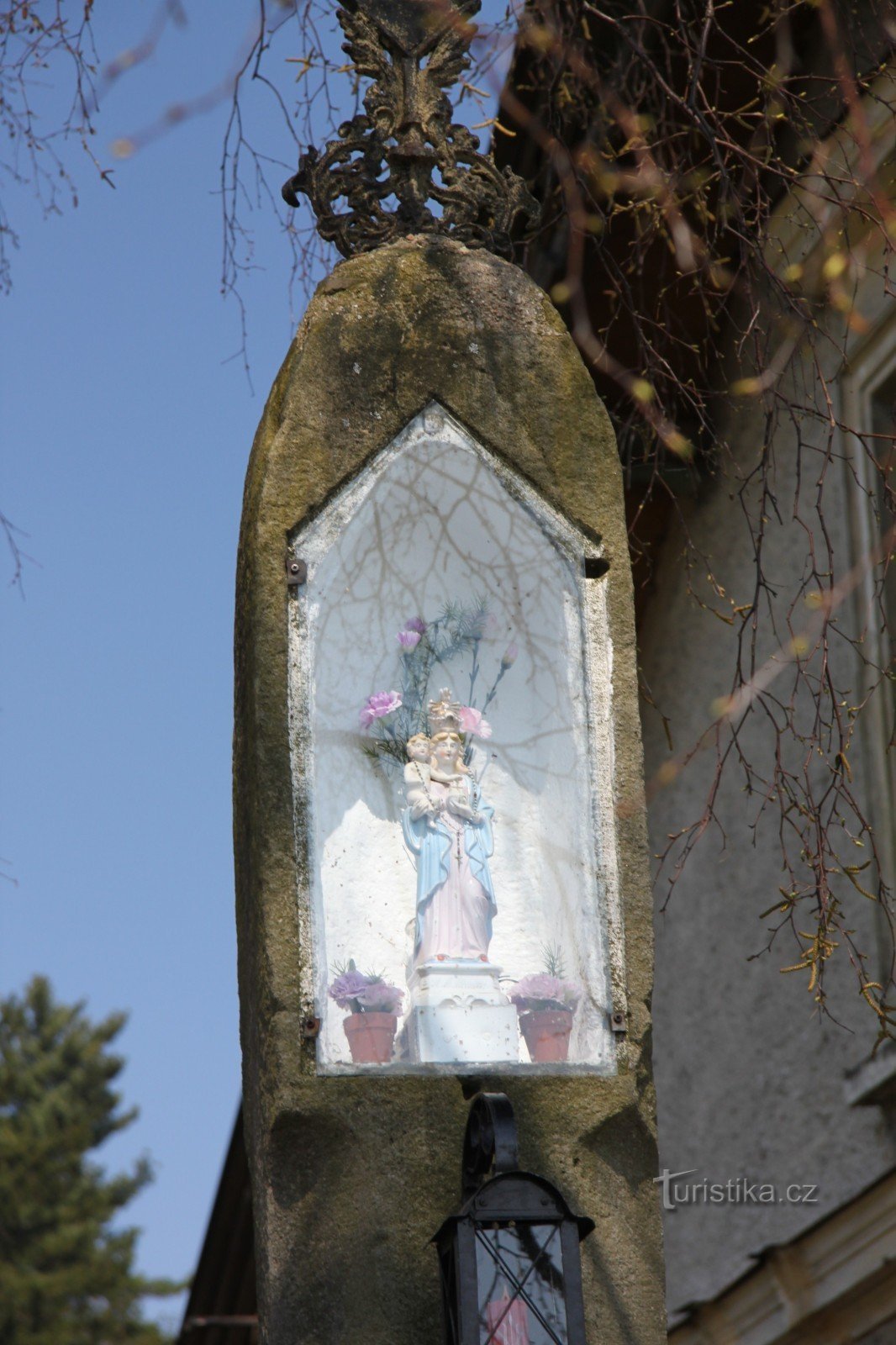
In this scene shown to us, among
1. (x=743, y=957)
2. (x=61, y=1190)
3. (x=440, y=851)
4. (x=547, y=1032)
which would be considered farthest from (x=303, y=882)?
(x=61, y=1190)

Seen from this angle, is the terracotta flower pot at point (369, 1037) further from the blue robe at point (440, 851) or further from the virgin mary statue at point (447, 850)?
the blue robe at point (440, 851)

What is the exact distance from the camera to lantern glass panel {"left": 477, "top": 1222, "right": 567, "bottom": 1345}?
281 cm

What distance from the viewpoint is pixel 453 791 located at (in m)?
3.53

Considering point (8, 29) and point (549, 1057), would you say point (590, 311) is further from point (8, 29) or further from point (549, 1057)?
point (549, 1057)

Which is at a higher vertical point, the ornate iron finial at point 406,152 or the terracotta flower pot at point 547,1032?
the ornate iron finial at point 406,152

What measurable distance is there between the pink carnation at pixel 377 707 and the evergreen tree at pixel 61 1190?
18444 millimetres

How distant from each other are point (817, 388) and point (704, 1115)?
235 centimetres

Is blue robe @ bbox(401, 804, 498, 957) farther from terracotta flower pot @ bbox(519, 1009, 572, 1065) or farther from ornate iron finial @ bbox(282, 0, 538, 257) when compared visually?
ornate iron finial @ bbox(282, 0, 538, 257)

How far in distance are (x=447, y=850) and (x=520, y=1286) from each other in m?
0.87

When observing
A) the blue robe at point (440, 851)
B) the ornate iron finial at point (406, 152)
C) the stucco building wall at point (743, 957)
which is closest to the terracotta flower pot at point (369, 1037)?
the blue robe at point (440, 851)

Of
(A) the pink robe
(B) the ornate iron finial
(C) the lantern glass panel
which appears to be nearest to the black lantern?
(C) the lantern glass panel

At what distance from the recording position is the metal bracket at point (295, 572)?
10.9 ft

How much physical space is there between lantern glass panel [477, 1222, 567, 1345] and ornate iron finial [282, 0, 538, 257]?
177cm

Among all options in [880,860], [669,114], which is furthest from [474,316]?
[669,114]
